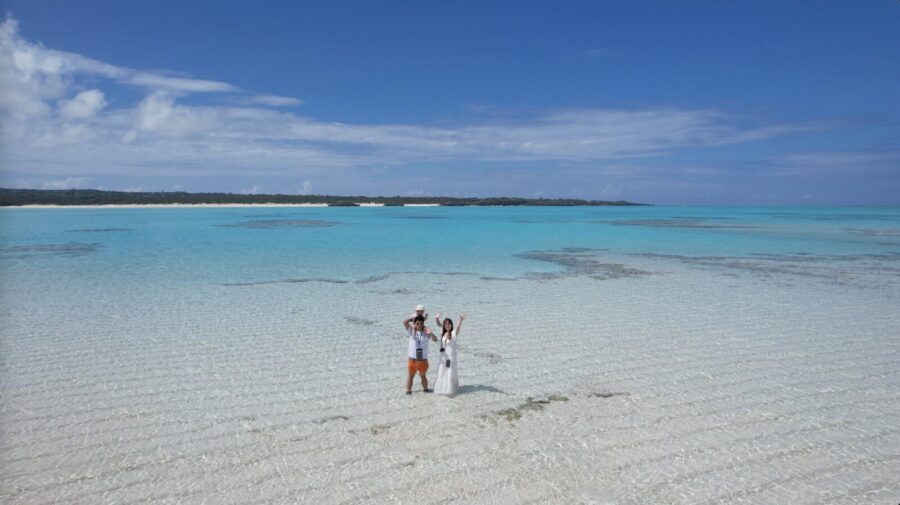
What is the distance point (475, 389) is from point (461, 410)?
2.98ft

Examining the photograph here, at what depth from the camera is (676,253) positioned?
30500 millimetres

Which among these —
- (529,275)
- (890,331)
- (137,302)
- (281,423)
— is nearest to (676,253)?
(529,275)

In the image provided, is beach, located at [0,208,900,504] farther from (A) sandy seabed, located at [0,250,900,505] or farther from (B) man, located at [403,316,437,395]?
(B) man, located at [403,316,437,395]

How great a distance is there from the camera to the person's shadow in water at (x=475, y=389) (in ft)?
27.4

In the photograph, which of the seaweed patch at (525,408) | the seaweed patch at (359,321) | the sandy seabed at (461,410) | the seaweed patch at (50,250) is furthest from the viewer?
the seaweed patch at (50,250)

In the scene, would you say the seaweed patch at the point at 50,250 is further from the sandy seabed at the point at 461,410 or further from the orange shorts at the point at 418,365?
the orange shorts at the point at 418,365

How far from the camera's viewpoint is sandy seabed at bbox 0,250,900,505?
570cm

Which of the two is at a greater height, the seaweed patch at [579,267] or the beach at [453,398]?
the seaweed patch at [579,267]

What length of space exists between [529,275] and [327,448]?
15.6 m

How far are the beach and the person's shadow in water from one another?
0.16 ft

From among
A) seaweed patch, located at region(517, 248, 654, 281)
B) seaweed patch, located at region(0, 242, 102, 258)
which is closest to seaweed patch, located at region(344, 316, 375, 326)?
seaweed patch, located at region(517, 248, 654, 281)

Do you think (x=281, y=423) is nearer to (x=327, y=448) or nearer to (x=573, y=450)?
(x=327, y=448)

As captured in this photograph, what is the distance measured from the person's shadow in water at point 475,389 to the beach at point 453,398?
A: 0.16 feet

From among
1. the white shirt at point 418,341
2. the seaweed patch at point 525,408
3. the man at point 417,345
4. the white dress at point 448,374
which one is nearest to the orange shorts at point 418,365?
the man at point 417,345
